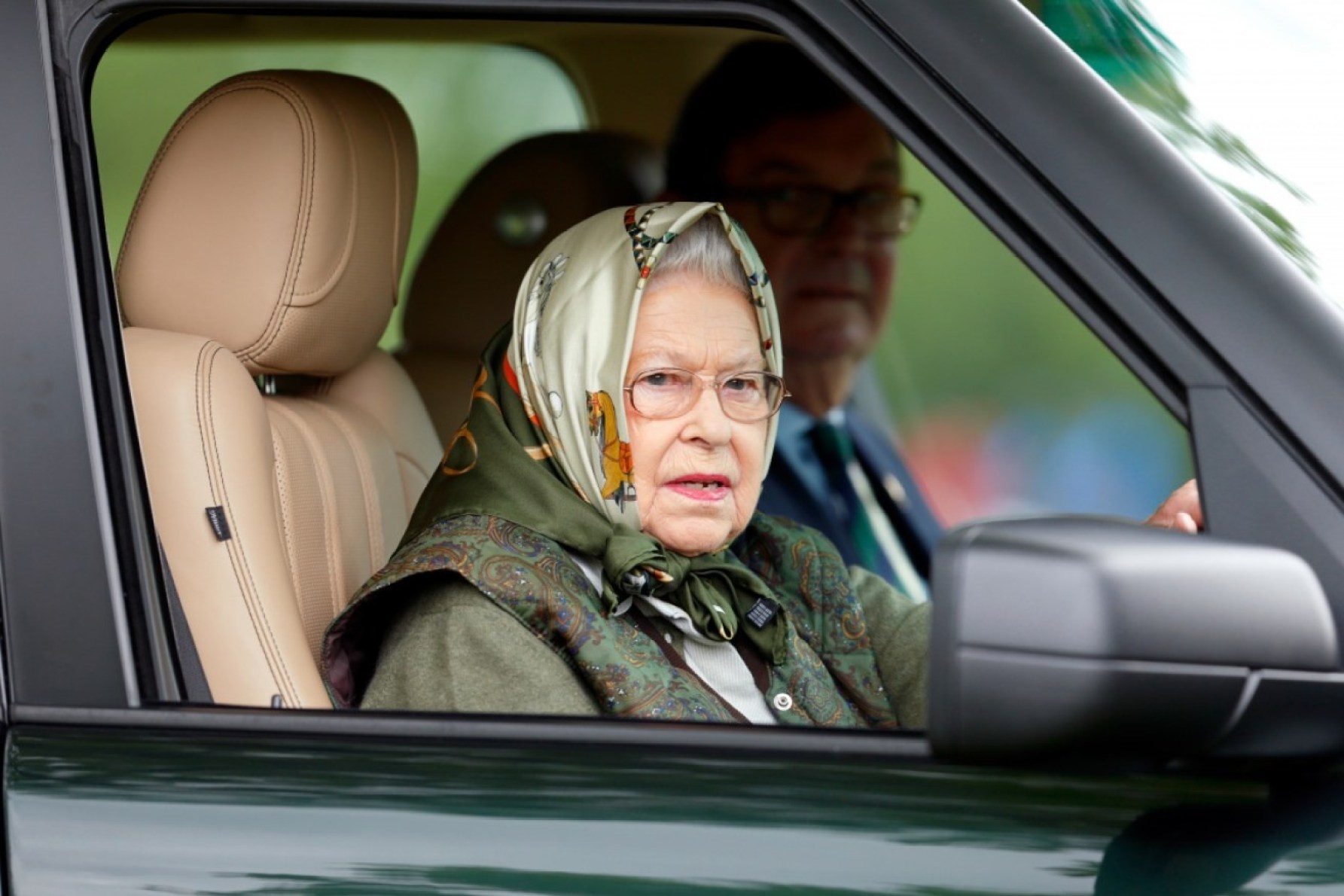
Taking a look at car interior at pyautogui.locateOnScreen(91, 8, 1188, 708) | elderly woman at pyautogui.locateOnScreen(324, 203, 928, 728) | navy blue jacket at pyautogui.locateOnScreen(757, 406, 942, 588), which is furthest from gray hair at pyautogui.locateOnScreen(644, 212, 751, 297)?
navy blue jacket at pyautogui.locateOnScreen(757, 406, 942, 588)

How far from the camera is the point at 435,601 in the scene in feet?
6.00

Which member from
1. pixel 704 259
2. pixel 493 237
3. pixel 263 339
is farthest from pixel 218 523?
pixel 493 237

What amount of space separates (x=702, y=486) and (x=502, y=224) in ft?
4.01

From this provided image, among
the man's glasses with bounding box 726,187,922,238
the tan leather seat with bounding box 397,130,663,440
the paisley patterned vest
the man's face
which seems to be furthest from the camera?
the man's glasses with bounding box 726,187,922,238

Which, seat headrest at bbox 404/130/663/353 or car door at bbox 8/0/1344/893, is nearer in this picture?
car door at bbox 8/0/1344/893

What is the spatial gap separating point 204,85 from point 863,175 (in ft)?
4.35

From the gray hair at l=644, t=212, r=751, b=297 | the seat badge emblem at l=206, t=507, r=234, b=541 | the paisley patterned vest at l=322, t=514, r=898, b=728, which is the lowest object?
the paisley patterned vest at l=322, t=514, r=898, b=728

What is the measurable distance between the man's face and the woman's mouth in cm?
118

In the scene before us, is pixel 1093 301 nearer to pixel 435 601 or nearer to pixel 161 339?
pixel 435 601

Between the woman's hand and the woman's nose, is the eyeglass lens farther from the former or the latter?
the woman's hand

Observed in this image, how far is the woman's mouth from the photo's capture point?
2010 millimetres

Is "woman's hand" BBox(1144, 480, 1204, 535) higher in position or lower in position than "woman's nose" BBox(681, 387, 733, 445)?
lower

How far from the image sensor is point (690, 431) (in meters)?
2.01

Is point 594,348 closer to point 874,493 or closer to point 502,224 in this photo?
point 502,224
